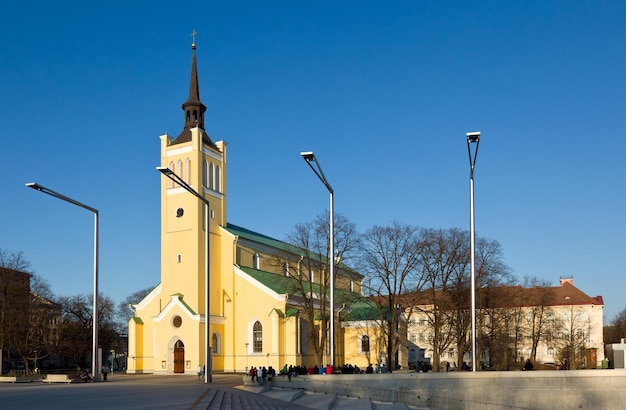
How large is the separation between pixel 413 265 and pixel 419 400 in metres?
20.5

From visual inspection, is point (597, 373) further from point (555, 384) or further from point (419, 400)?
point (419, 400)

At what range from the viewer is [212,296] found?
62.8 meters

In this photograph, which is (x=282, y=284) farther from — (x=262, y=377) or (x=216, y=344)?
(x=262, y=377)

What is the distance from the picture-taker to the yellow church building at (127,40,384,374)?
6044cm

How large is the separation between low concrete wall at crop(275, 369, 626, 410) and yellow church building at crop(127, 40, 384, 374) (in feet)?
73.6

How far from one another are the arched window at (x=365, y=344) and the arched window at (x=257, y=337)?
42.2 feet

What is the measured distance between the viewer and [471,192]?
1344 inches

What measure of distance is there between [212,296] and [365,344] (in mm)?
17134

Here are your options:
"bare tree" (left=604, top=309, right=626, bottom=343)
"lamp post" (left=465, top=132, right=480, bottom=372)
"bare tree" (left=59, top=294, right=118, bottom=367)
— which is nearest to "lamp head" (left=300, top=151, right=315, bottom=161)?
"lamp post" (left=465, top=132, right=480, bottom=372)

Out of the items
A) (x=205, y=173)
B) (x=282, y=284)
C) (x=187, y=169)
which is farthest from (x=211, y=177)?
(x=282, y=284)

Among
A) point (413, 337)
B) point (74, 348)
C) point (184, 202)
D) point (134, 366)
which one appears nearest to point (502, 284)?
point (184, 202)

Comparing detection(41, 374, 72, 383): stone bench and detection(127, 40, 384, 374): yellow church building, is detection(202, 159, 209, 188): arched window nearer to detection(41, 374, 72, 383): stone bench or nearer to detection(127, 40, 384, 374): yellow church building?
detection(127, 40, 384, 374): yellow church building

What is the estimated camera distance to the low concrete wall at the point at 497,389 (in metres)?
34.7

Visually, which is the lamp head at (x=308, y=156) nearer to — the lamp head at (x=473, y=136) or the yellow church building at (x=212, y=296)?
the lamp head at (x=473, y=136)
